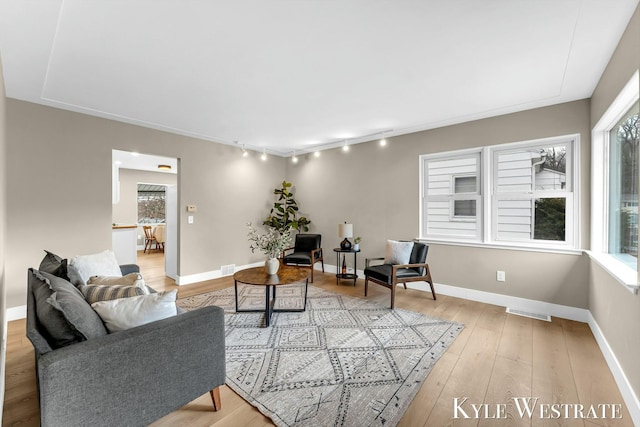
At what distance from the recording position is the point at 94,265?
2.50 m

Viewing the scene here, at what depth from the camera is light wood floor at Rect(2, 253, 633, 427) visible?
1.70m

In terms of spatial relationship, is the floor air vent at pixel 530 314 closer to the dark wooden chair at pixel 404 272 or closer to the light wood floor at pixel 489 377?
the light wood floor at pixel 489 377

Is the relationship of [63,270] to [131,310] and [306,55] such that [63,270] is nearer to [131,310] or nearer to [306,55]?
[131,310]

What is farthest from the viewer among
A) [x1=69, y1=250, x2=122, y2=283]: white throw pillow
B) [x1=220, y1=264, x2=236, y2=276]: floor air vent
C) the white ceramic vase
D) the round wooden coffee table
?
[x1=220, y1=264, x2=236, y2=276]: floor air vent

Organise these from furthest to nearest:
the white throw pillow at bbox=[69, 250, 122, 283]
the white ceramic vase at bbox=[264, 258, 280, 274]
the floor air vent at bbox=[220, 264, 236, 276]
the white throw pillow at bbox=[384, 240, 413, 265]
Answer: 1. the floor air vent at bbox=[220, 264, 236, 276]
2. the white throw pillow at bbox=[384, 240, 413, 265]
3. the white ceramic vase at bbox=[264, 258, 280, 274]
4. the white throw pillow at bbox=[69, 250, 122, 283]

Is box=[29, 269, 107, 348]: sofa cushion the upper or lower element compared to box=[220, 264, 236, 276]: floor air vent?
upper

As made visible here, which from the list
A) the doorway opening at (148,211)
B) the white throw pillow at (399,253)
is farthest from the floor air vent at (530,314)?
the doorway opening at (148,211)

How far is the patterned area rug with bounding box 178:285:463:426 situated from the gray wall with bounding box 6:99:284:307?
4.99 ft

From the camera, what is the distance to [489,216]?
3.75m

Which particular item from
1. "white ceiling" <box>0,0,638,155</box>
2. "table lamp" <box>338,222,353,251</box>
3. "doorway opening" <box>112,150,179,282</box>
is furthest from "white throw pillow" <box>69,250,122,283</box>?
"table lamp" <box>338,222,353,251</box>

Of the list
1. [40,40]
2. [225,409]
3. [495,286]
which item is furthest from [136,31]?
[495,286]

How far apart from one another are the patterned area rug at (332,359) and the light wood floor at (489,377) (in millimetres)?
108

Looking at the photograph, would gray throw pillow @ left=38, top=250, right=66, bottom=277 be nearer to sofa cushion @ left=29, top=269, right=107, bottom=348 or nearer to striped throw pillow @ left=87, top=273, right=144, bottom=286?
striped throw pillow @ left=87, top=273, right=144, bottom=286

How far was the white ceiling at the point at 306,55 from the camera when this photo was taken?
180cm
